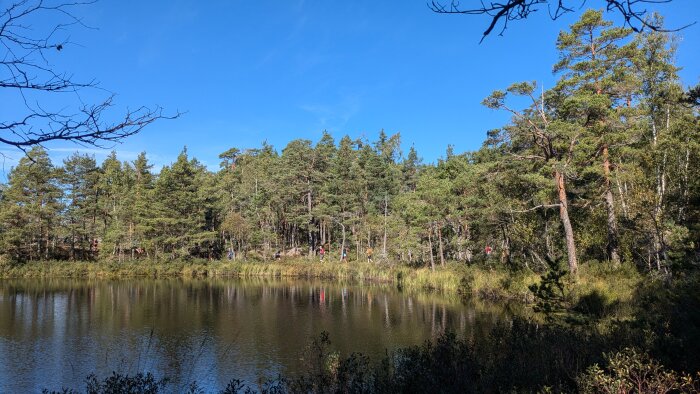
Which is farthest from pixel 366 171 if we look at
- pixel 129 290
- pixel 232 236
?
pixel 129 290

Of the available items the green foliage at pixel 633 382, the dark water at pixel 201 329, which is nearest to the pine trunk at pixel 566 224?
the dark water at pixel 201 329

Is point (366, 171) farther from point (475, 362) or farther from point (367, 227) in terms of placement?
point (475, 362)

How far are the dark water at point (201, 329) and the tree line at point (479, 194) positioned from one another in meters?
6.08

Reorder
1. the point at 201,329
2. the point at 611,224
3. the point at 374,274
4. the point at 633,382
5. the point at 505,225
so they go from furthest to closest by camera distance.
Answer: the point at 374,274
the point at 505,225
the point at 611,224
the point at 201,329
the point at 633,382

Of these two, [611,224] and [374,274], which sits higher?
[611,224]

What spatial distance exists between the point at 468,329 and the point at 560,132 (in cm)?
916

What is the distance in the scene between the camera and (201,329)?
1800cm

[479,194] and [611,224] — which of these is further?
[479,194]

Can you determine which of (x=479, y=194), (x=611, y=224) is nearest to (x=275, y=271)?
(x=479, y=194)

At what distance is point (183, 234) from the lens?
51.7 m

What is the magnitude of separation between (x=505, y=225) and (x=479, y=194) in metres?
4.17

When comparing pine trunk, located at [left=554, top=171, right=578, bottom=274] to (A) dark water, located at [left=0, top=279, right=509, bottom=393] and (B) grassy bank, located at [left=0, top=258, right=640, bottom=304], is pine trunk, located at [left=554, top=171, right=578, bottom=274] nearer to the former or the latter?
(B) grassy bank, located at [left=0, top=258, right=640, bottom=304]

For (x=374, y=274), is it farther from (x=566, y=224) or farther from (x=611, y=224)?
(x=611, y=224)

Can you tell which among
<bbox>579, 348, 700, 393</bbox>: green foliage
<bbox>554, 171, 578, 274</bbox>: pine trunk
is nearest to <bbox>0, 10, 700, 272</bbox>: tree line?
<bbox>554, 171, 578, 274</bbox>: pine trunk
